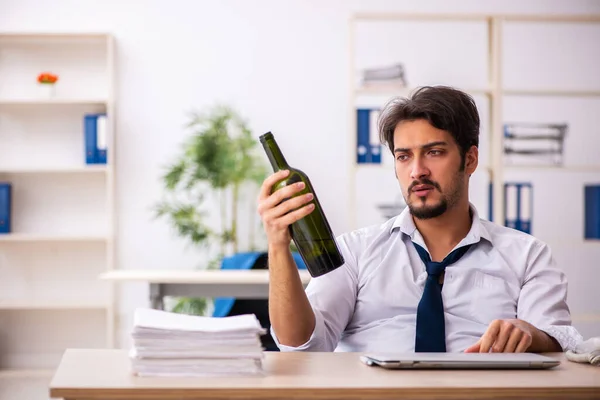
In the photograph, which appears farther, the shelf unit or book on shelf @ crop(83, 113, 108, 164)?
the shelf unit

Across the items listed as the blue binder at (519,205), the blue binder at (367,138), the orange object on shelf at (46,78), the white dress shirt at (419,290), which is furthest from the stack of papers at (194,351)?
the orange object on shelf at (46,78)

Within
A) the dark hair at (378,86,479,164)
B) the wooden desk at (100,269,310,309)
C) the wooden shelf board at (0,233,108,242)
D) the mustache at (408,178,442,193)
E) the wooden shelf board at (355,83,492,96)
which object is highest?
the wooden shelf board at (355,83,492,96)

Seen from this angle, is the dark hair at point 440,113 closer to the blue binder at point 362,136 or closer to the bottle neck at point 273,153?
the bottle neck at point 273,153

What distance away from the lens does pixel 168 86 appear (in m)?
5.14

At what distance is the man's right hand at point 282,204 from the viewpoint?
1353 mm

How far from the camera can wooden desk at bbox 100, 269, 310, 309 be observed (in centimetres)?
345

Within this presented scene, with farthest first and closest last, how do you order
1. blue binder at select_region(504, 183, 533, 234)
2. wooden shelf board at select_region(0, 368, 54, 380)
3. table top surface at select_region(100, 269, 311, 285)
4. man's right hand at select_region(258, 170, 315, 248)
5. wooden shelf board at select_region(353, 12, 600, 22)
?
wooden shelf board at select_region(0, 368, 54, 380)
blue binder at select_region(504, 183, 533, 234)
wooden shelf board at select_region(353, 12, 600, 22)
table top surface at select_region(100, 269, 311, 285)
man's right hand at select_region(258, 170, 315, 248)

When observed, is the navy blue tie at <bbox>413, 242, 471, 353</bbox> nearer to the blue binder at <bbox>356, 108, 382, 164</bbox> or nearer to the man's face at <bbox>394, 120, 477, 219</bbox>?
the man's face at <bbox>394, 120, 477, 219</bbox>

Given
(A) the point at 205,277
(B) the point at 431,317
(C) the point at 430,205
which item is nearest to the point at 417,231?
(C) the point at 430,205

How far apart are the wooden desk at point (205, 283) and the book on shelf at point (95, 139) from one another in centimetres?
144

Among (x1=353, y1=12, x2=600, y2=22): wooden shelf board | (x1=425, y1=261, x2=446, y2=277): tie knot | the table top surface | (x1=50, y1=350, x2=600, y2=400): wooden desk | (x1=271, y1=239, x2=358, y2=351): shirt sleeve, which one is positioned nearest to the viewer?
(x1=50, y1=350, x2=600, y2=400): wooden desk

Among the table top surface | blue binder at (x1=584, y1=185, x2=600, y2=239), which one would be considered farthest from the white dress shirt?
blue binder at (x1=584, y1=185, x2=600, y2=239)

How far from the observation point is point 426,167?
6.17 ft

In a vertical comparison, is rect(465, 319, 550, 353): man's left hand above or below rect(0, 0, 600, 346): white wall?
below
